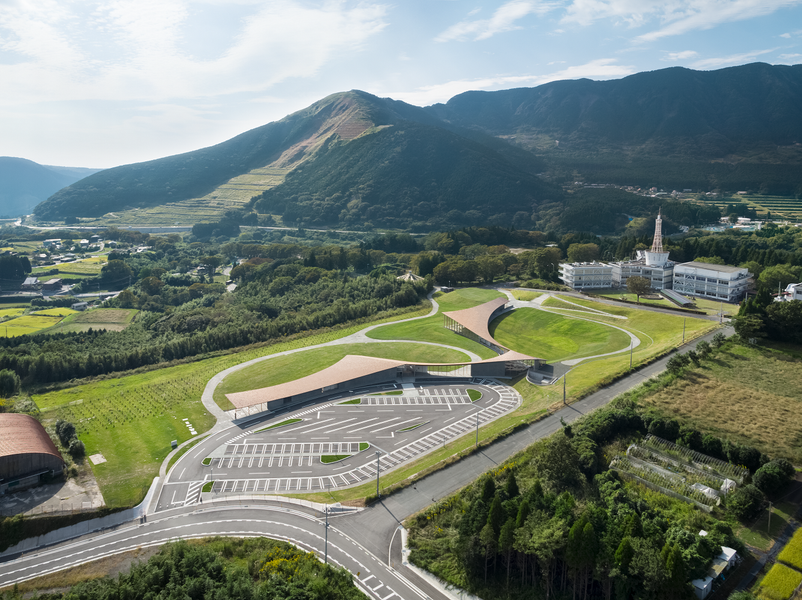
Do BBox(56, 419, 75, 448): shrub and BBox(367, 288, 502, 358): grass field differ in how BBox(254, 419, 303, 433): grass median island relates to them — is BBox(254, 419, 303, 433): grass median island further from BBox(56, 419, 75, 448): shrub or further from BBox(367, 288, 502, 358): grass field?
BBox(367, 288, 502, 358): grass field

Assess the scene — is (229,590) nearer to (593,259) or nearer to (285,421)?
(285,421)

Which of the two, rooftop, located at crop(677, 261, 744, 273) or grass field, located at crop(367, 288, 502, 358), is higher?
rooftop, located at crop(677, 261, 744, 273)

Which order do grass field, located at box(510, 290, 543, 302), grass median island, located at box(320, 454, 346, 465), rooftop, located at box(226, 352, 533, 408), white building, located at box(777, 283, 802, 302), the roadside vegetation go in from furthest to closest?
grass field, located at box(510, 290, 543, 302) → white building, located at box(777, 283, 802, 302) → rooftop, located at box(226, 352, 533, 408) → grass median island, located at box(320, 454, 346, 465) → the roadside vegetation

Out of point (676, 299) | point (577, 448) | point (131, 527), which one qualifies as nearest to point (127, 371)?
point (131, 527)

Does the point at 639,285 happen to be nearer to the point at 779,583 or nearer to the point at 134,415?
the point at 779,583

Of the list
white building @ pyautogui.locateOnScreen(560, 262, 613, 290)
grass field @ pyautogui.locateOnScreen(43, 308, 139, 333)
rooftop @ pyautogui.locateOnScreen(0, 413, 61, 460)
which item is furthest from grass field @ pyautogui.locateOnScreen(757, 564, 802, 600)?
grass field @ pyautogui.locateOnScreen(43, 308, 139, 333)

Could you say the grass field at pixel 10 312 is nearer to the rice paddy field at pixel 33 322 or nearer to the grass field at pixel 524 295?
the rice paddy field at pixel 33 322
